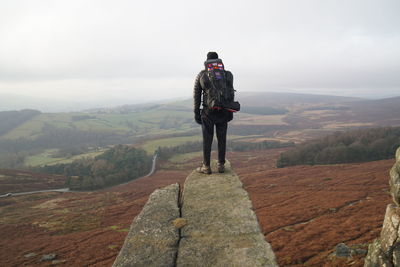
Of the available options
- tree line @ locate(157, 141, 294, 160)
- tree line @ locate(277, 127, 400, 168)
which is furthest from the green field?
tree line @ locate(277, 127, 400, 168)

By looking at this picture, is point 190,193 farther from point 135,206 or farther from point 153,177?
point 153,177

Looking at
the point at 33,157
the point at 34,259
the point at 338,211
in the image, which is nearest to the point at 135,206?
the point at 34,259

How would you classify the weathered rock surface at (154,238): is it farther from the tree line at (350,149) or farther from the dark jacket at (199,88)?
the tree line at (350,149)

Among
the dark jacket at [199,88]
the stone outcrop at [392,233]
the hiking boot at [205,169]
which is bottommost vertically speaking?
the stone outcrop at [392,233]

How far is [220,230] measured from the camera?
6754 millimetres

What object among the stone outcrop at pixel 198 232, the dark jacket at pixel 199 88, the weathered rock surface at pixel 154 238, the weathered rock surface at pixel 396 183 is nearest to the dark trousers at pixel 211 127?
the dark jacket at pixel 199 88

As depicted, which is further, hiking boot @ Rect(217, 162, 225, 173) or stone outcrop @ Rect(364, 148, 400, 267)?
hiking boot @ Rect(217, 162, 225, 173)

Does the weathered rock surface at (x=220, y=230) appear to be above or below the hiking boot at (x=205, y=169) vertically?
below

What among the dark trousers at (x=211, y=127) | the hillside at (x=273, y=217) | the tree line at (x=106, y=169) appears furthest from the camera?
the tree line at (x=106, y=169)

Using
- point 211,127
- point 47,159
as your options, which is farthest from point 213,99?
point 47,159

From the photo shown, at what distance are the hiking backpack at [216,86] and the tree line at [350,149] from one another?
100 m

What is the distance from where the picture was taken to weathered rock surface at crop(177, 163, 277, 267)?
18.7 ft

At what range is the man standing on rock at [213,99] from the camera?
31.9 feet

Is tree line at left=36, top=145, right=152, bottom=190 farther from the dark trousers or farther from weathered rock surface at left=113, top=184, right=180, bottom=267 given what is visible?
weathered rock surface at left=113, top=184, right=180, bottom=267
